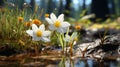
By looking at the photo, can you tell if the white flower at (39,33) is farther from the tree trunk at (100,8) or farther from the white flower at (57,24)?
the tree trunk at (100,8)

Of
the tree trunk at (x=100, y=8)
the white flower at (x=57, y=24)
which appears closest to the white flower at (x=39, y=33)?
the white flower at (x=57, y=24)

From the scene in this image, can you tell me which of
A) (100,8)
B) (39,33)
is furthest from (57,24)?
(100,8)

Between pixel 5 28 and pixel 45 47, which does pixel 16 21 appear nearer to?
pixel 5 28

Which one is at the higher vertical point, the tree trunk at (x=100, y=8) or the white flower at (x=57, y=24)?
the tree trunk at (x=100, y=8)

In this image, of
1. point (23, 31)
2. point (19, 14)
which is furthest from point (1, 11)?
point (23, 31)

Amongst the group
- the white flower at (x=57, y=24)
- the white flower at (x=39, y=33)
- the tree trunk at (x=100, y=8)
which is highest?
the tree trunk at (x=100, y=8)

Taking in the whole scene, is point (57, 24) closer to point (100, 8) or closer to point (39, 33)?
point (39, 33)

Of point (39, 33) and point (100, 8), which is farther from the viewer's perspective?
point (100, 8)

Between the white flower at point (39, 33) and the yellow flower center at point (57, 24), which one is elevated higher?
the yellow flower center at point (57, 24)

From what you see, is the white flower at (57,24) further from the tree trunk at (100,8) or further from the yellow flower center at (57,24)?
the tree trunk at (100,8)

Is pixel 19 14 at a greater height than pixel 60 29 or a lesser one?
greater

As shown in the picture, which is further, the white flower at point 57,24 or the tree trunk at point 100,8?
the tree trunk at point 100,8
